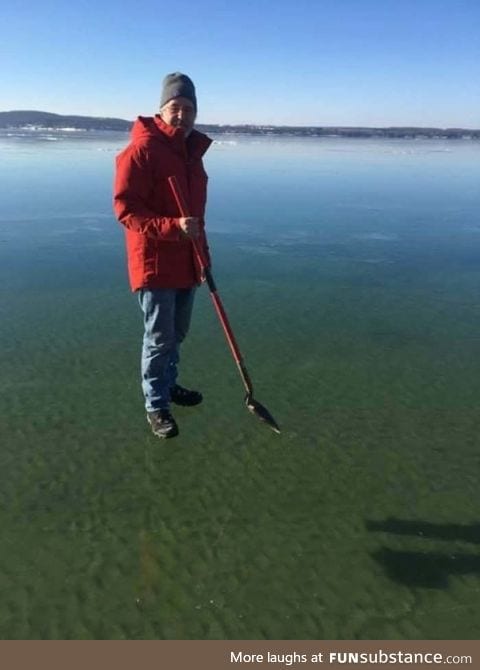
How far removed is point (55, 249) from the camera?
10938mm

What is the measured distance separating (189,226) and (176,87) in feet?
3.03

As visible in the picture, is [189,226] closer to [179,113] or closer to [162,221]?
[162,221]

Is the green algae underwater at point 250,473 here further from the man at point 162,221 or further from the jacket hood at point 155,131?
the jacket hood at point 155,131

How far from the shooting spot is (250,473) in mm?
4105

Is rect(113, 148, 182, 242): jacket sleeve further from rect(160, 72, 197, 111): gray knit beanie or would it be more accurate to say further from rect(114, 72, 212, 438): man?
rect(160, 72, 197, 111): gray knit beanie

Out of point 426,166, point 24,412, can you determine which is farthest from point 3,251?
point 426,166

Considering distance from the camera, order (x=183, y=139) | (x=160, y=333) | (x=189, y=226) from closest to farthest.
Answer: (x=189, y=226), (x=183, y=139), (x=160, y=333)

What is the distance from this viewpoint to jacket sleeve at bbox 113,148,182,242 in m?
3.86

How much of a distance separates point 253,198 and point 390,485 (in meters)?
15.5

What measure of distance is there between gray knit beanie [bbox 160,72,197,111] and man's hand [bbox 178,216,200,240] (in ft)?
2.64

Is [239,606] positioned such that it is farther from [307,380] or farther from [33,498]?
[307,380]

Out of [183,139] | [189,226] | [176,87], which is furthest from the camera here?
[183,139]

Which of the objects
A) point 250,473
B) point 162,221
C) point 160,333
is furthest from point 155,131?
point 250,473

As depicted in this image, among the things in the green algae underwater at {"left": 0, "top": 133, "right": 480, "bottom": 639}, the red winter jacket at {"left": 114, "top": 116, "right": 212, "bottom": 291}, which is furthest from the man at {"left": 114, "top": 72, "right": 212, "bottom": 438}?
the green algae underwater at {"left": 0, "top": 133, "right": 480, "bottom": 639}
